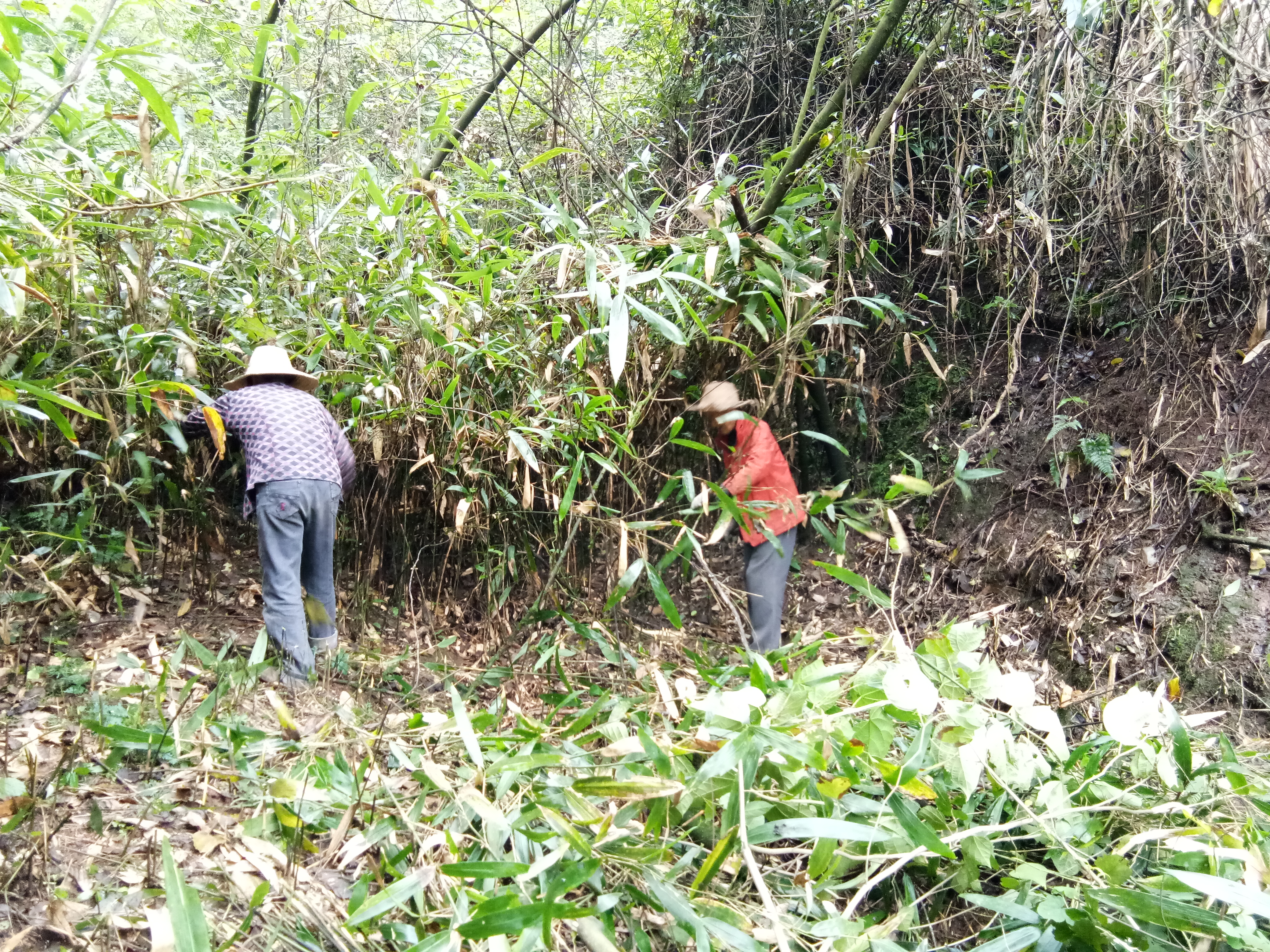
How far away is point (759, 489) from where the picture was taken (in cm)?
290

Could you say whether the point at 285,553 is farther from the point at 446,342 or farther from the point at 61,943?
the point at 61,943

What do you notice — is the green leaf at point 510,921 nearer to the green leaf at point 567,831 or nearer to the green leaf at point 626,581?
the green leaf at point 567,831

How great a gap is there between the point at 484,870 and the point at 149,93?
1.57 metres

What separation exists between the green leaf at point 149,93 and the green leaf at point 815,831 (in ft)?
5.75

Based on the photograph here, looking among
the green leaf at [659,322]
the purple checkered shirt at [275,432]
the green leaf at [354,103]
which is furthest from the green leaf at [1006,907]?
the green leaf at [354,103]

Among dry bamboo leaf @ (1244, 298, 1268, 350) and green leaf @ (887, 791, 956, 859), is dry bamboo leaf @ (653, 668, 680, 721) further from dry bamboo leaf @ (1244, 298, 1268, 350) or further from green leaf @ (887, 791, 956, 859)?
dry bamboo leaf @ (1244, 298, 1268, 350)

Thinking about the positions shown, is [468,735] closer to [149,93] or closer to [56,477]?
[149,93]

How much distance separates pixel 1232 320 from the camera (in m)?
3.01

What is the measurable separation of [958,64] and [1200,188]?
1042mm

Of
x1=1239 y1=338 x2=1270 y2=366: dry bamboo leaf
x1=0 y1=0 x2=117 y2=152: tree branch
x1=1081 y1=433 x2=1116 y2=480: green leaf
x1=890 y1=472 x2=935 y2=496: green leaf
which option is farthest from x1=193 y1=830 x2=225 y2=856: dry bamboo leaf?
x1=1239 y1=338 x2=1270 y2=366: dry bamboo leaf

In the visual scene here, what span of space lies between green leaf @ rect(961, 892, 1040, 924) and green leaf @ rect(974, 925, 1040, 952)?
Result: 0.7 inches

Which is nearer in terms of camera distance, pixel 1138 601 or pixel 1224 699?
pixel 1224 699

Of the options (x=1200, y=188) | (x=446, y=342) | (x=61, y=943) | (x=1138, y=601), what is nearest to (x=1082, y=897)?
(x=61, y=943)

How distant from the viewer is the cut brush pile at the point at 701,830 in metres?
1.10
